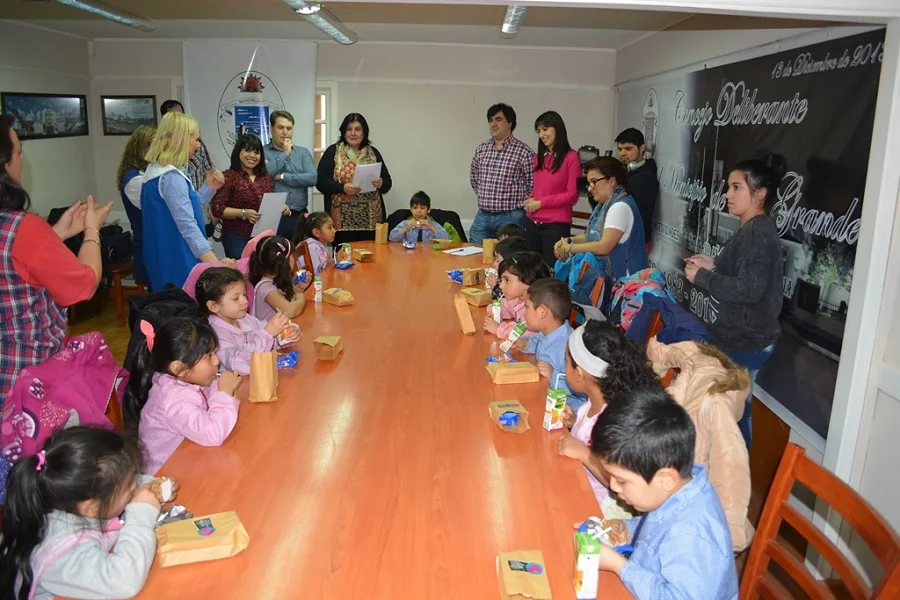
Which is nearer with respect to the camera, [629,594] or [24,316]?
[629,594]

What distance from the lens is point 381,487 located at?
5.99 feet

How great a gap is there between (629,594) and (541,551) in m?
0.21

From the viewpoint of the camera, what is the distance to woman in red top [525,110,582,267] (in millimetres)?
5141

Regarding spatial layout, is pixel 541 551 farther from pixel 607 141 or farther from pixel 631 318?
pixel 607 141

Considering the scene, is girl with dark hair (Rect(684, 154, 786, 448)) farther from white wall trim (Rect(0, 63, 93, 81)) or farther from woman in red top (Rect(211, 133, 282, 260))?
white wall trim (Rect(0, 63, 93, 81))

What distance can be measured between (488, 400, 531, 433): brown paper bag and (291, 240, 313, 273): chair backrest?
2.23 meters

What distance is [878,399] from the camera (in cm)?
258

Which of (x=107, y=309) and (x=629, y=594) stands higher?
(x=629, y=594)

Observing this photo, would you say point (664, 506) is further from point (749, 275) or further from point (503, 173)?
point (503, 173)

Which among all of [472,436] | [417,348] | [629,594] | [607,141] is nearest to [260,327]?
[417,348]

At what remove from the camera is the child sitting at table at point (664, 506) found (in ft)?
4.73

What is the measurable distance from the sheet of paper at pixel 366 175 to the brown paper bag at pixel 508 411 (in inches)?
138

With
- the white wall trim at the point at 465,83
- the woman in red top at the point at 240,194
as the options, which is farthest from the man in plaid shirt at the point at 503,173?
the woman in red top at the point at 240,194

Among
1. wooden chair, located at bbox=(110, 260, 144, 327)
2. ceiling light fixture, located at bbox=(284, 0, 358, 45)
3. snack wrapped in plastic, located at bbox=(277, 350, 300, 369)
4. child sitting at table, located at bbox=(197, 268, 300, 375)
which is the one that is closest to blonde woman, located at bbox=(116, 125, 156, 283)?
ceiling light fixture, located at bbox=(284, 0, 358, 45)
